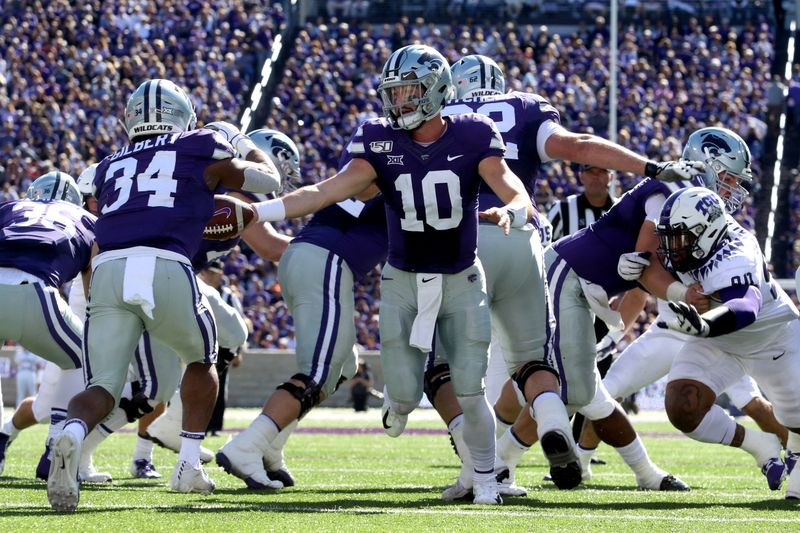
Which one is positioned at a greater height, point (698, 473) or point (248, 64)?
point (248, 64)

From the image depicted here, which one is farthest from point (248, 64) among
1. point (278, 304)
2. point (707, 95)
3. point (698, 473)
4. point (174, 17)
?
point (698, 473)

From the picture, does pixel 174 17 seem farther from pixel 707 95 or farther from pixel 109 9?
pixel 707 95

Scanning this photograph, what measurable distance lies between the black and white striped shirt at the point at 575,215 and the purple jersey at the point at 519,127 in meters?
2.48

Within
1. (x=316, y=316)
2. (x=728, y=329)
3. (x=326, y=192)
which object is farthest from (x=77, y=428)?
(x=728, y=329)

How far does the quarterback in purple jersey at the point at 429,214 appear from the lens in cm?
595

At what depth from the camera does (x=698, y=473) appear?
8352 millimetres

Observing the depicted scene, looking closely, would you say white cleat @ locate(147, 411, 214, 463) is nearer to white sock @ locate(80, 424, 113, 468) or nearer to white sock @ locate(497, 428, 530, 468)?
white sock @ locate(80, 424, 113, 468)

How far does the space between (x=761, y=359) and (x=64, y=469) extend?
3.25 m

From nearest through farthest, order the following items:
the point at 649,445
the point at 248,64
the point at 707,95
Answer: the point at 649,445 < the point at 707,95 < the point at 248,64

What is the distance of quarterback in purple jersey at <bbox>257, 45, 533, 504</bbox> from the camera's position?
5.95 meters

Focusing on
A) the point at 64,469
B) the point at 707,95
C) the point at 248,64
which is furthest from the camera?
the point at 248,64

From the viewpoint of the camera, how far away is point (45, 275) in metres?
7.02

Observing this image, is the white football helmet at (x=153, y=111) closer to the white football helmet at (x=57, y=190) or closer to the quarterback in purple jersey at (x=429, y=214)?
the quarterback in purple jersey at (x=429, y=214)

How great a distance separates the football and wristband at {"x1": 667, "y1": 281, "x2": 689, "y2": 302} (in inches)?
77.8
